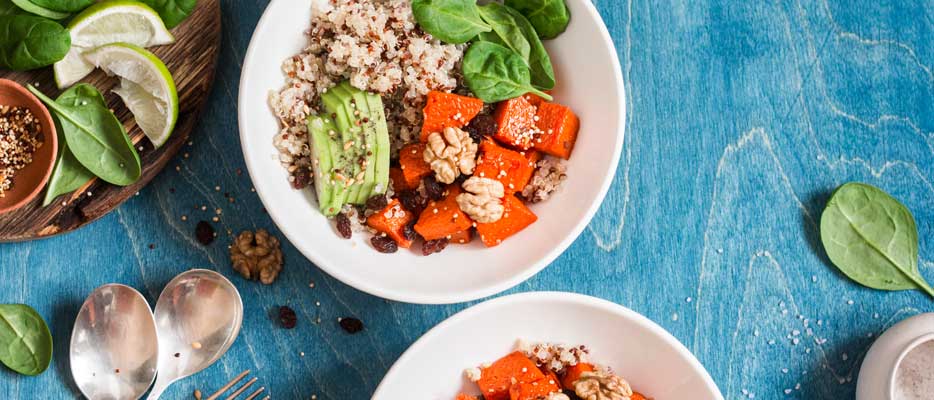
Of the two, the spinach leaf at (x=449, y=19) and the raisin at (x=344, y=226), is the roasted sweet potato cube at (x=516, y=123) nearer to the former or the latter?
the spinach leaf at (x=449, y=19)

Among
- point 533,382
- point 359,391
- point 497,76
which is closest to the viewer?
point 497,76

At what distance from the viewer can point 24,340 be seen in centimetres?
223

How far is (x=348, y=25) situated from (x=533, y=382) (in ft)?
3.38

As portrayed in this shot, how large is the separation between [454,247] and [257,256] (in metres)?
0.61

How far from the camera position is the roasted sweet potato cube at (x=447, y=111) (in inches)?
75.7

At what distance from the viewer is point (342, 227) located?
2.01 meters

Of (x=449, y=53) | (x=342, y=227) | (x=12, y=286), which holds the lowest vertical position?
(x=12, y=286)

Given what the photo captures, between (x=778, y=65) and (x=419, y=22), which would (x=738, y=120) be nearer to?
(x=778, y=65)

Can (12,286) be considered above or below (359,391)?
above

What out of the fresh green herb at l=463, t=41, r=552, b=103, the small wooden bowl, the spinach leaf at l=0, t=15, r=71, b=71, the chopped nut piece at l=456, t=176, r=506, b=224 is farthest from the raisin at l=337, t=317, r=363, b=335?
the spinach leaf at l=0, t=15, r=71, b=71

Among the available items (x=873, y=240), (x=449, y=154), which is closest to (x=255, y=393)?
(x=449, y=154)

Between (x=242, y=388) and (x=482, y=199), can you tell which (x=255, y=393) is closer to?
(x=242, y=388)

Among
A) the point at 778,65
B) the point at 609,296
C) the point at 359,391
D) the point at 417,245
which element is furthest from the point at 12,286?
the point at 778,65

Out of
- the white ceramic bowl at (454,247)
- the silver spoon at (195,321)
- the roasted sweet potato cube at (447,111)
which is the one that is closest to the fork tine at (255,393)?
the silver spoon at (195,321)
